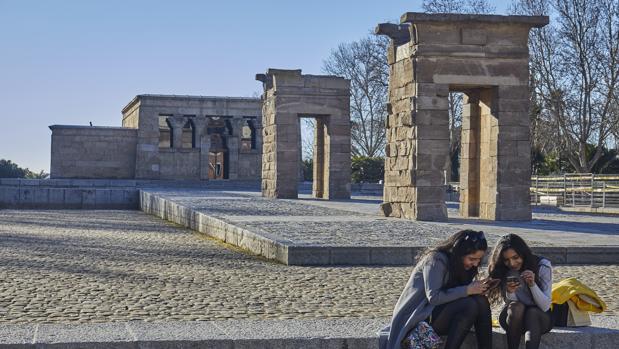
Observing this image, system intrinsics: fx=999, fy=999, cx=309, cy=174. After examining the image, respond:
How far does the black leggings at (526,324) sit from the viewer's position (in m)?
7.08

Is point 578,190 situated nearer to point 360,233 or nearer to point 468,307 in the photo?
point 360,233

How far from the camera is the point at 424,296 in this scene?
713 cm

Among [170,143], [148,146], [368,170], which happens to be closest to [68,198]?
[148,146]

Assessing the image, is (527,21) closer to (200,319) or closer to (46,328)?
(200,319)

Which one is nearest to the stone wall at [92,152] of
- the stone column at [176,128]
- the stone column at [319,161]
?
the stone column at [176,128]

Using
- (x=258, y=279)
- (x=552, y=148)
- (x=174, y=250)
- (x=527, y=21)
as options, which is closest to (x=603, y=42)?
(x=552, y=148)

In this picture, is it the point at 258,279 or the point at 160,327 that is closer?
the point at 160,327

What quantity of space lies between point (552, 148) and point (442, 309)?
131 ft

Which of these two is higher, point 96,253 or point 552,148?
point 552,148

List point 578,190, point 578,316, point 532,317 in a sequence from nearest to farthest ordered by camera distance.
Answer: point 532,317 → point 578,316 → point 578,190

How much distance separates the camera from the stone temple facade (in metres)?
53.2

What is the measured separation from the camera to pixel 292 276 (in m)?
11.7

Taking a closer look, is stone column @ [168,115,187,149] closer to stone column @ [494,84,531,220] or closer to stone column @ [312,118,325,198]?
stone column @ [312,118,325,198]

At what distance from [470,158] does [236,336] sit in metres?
15.5
